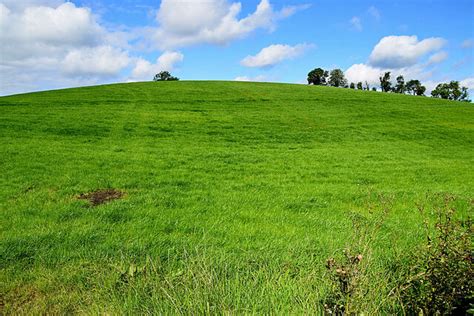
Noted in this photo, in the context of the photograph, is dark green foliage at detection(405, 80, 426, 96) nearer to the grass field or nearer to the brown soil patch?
the grass field

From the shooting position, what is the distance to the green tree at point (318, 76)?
5172 inches

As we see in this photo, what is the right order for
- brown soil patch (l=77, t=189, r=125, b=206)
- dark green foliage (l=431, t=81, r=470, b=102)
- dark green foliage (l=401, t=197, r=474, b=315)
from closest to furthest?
dark green foliage (l=401, t=197, r=474, b=315)
brown soil patch (l=77, t=189, r=125, b=206)
dark green foliage (l=431, t=81, r=470, b=102)

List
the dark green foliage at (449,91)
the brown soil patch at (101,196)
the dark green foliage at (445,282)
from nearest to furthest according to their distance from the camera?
the dark green foliage at (445,282) → the brown soil patch at (101,196) → the dark green foliage at (449,91)

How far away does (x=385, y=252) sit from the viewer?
6859mm

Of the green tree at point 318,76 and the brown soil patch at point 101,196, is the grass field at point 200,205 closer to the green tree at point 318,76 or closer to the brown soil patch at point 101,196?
the brown soil patch at point 101,196

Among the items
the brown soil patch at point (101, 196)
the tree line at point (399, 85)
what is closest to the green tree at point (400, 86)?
the tree line at point (399, 85)

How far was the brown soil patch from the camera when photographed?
33.0 feet

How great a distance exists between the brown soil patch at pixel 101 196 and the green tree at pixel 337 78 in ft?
438

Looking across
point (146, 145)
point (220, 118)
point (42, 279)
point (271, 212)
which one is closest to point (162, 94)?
point (220, 118)

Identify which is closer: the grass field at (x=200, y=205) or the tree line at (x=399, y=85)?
the grass field at (x=200, y=205)

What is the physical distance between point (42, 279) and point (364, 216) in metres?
7.52

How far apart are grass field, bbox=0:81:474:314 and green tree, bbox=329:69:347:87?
4322 inches

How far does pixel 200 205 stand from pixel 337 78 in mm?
134724

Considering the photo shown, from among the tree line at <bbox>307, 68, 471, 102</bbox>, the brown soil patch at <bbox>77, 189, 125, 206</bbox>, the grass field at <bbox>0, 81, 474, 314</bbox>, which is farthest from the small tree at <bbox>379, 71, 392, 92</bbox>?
the brown soil patch at <bbox>77, 189, 125, 206</bbox>
